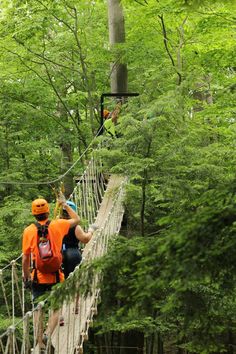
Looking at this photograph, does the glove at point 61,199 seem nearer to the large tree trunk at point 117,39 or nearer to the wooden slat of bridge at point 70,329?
the wooden slat of bridge at point 70,329

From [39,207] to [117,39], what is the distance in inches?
234

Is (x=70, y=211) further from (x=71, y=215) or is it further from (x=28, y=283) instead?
(x=28, y=283)

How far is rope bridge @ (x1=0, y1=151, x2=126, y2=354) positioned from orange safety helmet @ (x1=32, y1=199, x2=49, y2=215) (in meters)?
0.42

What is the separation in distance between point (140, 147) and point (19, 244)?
8.08ft

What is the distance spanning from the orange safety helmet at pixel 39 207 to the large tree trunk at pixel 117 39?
541 centimetres

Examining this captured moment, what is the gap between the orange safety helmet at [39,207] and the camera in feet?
10.7


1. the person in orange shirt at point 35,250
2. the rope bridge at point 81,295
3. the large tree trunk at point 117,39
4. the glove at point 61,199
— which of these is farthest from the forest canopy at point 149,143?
the glove at point 61,199

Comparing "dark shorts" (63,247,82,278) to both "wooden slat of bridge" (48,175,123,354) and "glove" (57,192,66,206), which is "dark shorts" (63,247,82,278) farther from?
"glove" (57,192,66,206)

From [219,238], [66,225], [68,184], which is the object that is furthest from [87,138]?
[219,238]

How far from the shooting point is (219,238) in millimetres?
2021

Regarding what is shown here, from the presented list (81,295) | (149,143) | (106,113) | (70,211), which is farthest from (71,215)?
(106,113)

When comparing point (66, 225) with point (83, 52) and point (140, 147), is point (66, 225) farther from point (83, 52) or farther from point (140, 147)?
point (83, 52)

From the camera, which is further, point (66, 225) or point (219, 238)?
point (66, 225)

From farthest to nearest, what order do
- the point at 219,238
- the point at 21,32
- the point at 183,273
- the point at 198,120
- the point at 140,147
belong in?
the point at 21,32
the point at 198,120
the point at 140,147
the point at 219,238
the point at 183,273
